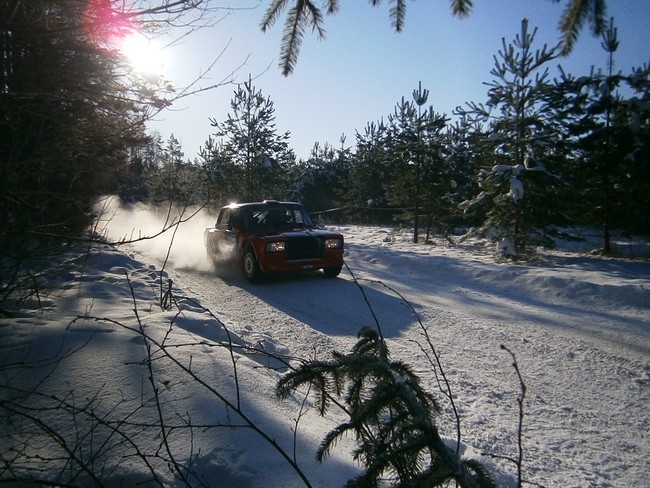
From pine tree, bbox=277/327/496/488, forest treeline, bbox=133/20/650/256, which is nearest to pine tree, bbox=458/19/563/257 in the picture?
forest treeline, bbox=133/20/650/256

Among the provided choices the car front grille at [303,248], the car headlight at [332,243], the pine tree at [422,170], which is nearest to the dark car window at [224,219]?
the car front grille at [303,248]

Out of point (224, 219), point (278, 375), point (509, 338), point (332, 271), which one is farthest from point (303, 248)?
point (278, 375)

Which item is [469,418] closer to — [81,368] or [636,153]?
[81,368]

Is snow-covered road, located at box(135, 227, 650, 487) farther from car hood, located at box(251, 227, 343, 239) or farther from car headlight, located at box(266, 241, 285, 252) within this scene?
car hood, located at box(251, 227, 343, 239)

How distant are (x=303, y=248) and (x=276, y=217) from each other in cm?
153

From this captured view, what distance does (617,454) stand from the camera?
316cm

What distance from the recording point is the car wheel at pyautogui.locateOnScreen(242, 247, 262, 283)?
31.2 ft

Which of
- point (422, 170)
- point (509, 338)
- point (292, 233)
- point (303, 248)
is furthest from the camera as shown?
point (422, 170)

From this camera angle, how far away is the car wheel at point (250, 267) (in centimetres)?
952

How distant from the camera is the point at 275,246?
935cm

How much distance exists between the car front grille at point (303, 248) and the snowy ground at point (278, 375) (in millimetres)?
713

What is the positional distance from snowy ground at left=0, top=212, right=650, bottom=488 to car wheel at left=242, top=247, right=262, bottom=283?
0.26 meters

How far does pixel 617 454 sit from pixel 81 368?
3.89 m

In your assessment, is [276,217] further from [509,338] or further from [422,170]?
[422,170]
